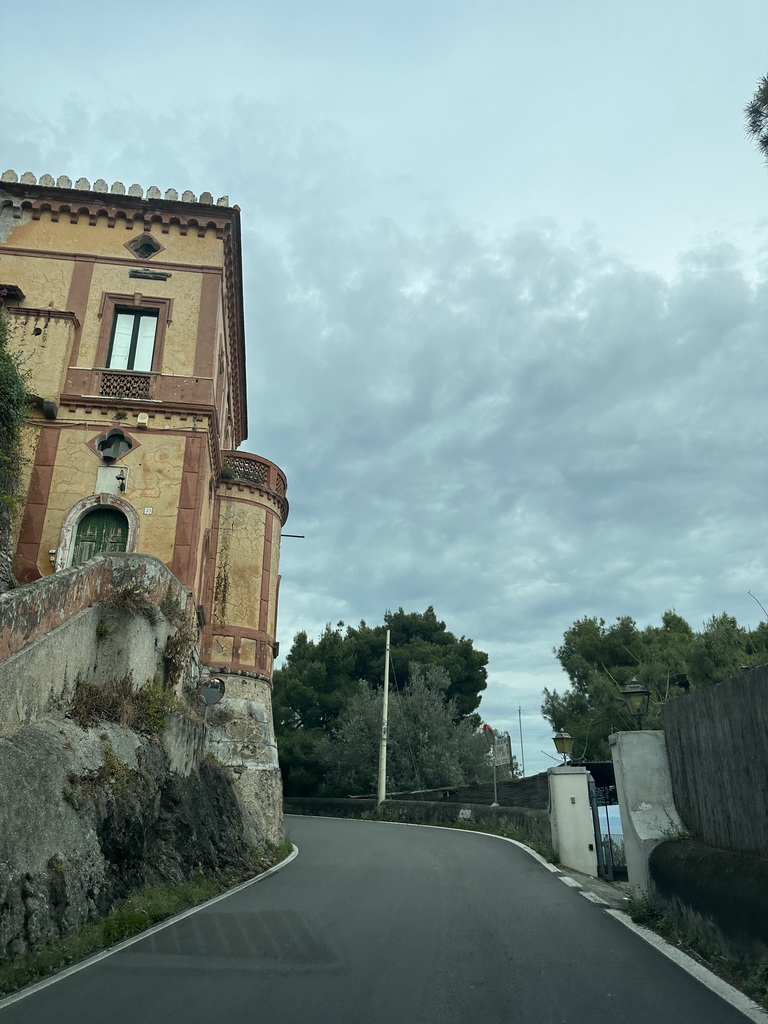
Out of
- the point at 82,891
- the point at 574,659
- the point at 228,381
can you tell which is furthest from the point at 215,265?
the point at 574,659

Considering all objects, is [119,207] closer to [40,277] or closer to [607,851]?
[40,277]

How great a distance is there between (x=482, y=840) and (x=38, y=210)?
2100 centimetres

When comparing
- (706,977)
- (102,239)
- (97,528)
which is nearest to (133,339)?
(102,239)

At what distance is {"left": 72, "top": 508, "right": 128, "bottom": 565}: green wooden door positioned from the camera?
17656 mm

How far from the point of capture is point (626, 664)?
40.7 metres

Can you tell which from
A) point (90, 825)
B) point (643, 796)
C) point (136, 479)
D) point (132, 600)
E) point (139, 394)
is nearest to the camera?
point (90, 825)

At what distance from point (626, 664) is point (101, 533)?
3085cm

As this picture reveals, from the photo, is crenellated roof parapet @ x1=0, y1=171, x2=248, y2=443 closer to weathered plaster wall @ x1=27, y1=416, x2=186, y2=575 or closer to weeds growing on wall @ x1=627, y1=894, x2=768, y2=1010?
weathered plaster wall @ x1=27, y1=416, x2=186, y2=575

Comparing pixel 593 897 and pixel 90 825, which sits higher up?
pixel 90 825

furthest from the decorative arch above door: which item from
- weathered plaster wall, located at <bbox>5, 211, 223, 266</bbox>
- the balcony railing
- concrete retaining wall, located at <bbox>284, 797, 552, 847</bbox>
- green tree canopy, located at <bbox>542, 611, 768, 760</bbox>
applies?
green tree canopy, located at <bbox>542, 611, 768, 760</bbox>

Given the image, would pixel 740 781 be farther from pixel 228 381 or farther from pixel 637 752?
pixel 228 381

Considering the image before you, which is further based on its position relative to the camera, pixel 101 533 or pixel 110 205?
pixel 110 205

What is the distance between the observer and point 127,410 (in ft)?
61.6

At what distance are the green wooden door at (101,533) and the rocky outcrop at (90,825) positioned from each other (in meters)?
5.80
